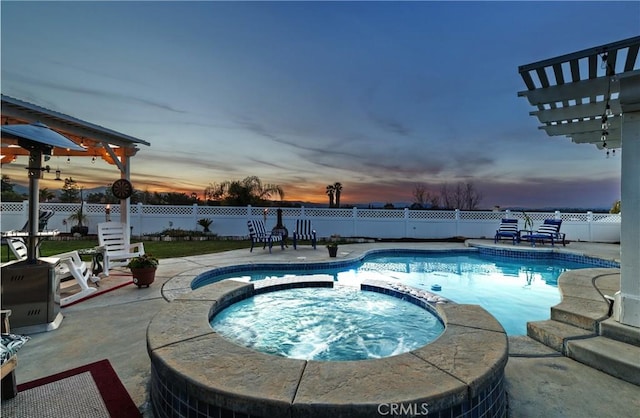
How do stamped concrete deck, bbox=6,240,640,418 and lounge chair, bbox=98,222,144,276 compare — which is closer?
stamped concrete deck, bbox=6,240,640,418

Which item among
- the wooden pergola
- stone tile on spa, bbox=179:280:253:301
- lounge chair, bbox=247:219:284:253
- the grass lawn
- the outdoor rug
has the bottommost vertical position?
the outdoor rug

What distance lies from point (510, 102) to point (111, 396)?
479 inches

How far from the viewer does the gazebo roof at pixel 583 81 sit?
111 inches

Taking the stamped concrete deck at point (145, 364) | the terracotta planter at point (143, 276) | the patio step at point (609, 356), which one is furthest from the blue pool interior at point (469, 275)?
the stamped concrete deck at point (145, 364)

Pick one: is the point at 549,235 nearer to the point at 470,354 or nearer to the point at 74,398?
the point at 470,354

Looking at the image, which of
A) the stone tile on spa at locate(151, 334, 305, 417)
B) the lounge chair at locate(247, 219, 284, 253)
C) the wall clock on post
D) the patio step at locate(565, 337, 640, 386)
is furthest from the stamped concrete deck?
the lounge chair at locate(247, 219, 284, 253)

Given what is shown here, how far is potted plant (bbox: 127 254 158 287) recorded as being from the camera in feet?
13.9

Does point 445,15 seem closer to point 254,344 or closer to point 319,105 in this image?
point 319,105

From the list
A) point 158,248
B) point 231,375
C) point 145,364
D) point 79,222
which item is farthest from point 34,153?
point 79,222

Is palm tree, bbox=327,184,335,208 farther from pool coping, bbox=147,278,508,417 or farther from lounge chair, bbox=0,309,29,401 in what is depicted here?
lounge chair, bbox=0,309,29,401

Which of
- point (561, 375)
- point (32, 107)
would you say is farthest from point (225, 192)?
point (561, 375)

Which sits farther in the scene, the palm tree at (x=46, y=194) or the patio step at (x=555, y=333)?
the palm tree at (x=46, y=194)

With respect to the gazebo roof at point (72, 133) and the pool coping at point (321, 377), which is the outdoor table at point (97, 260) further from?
the pool coping at point (321, 377)

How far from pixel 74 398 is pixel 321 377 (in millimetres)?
Result: 1604
